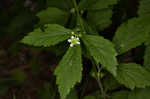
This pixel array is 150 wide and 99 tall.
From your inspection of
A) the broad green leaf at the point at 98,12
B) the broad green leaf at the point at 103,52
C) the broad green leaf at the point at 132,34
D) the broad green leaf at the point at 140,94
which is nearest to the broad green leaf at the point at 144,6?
the broad green leaf at the point at 132,34

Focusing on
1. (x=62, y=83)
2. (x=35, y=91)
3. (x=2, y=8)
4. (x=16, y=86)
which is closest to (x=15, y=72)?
(x=16, y=86)

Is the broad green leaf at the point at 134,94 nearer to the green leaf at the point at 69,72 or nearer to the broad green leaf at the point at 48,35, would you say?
the green leaf at the point at 69,72

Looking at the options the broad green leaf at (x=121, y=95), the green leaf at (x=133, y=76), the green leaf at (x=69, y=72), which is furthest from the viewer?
the broad green leaf at (x=121, y=95)

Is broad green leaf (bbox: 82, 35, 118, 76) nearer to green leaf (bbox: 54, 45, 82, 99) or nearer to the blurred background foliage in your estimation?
green leaf (bbox: 54, 45, 82, 99)

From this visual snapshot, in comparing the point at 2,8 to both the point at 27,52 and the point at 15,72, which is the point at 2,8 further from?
the point at 15,72

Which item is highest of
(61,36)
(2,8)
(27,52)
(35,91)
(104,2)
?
(2,8)

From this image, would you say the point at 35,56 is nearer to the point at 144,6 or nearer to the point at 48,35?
the point at 48,35

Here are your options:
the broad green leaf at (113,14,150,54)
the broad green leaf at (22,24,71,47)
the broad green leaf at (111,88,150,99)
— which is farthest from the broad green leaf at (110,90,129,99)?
the broad green leaf at (22,24,71,47)
